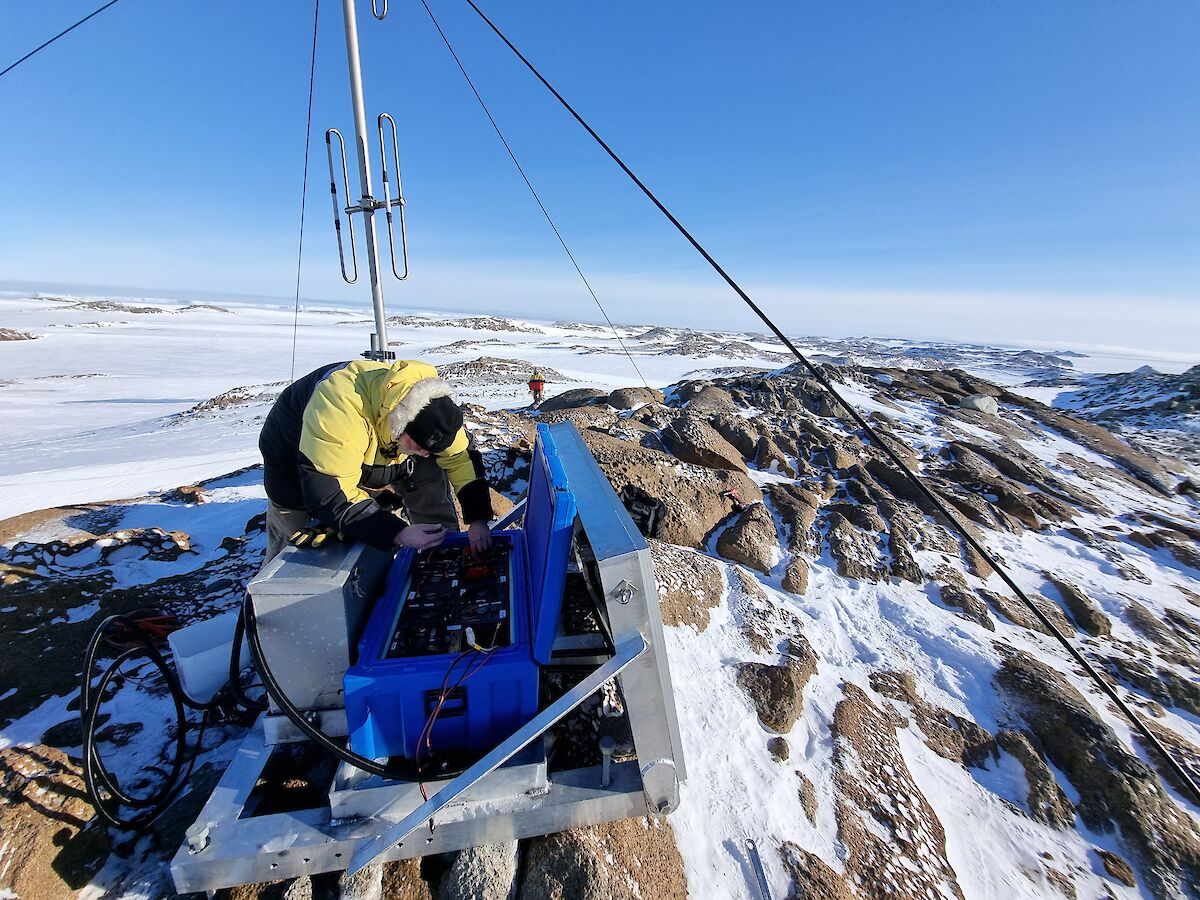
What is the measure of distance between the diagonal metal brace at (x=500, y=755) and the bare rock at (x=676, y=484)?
132 inches

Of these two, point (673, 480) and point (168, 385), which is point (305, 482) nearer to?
point (673, 480)

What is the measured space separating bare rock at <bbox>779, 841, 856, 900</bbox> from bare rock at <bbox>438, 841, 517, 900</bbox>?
1.27 metres

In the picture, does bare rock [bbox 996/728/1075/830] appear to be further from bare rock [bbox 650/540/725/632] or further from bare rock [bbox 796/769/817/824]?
bare rock [bbox 650/540/725/632]

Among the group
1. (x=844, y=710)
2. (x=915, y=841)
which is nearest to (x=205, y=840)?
(x=915, y=841)

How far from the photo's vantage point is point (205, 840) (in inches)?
77.0

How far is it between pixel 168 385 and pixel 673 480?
2250 cm

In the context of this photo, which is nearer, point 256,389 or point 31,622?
point 31,622

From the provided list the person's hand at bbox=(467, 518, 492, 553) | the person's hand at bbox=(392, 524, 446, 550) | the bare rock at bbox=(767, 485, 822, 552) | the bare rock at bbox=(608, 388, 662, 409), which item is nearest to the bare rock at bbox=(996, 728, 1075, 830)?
the bare rock at bbox=(767, 485, 822, 552)

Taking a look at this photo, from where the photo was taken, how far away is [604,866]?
7.16 feet

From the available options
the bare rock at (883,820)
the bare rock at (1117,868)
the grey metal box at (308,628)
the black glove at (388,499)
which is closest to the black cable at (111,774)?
the grey metal box at (308,628)

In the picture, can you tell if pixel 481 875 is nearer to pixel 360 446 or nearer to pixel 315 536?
pixel 315 536

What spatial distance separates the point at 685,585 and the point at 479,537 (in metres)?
2.06

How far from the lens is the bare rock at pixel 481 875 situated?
2113 mm

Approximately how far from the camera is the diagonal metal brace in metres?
1.80
